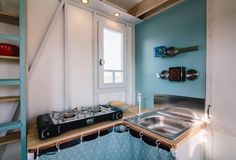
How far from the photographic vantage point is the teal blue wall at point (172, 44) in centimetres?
142

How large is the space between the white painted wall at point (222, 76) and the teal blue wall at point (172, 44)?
0.09 metres

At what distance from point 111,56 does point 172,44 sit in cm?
88

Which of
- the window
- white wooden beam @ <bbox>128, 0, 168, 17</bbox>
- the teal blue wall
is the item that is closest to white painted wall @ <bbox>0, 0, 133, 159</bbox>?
the window

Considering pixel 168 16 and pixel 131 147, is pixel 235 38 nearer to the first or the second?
pixel 168 16

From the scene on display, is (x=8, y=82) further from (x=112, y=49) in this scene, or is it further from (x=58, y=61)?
(x=112, y=49)

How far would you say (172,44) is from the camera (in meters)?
1.69

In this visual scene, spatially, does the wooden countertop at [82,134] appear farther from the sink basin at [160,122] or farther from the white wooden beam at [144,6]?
the white wooden beam at [144,6]

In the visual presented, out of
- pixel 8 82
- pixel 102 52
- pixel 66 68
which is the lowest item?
pixel 8 82

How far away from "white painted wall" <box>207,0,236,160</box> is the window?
1.18 m

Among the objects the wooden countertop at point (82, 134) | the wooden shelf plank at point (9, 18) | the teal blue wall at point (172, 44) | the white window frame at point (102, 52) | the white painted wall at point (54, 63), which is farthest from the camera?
the white window frame at point (102, 52)

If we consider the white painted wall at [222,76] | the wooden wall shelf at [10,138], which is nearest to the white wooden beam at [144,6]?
the white painted wall at [222,76]

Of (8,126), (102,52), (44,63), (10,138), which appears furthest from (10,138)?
(102,52)

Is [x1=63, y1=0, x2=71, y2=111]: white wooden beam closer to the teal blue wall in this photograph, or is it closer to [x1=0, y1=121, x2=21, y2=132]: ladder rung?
[x1=0, y1=121, x2=21, y2=132]: ladder rung

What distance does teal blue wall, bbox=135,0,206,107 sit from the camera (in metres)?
1.42
